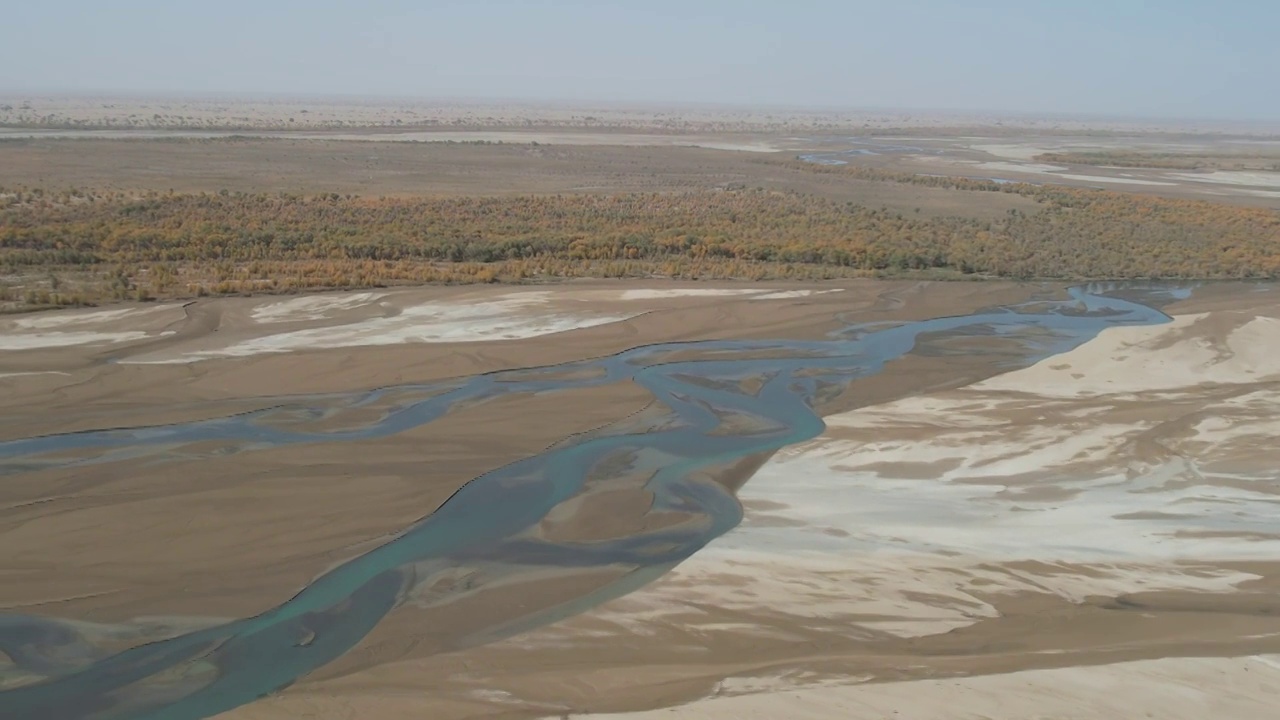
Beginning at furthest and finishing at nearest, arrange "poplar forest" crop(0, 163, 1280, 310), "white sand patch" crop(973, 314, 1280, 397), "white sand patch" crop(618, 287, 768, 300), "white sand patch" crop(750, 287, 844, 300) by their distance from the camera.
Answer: "poplar forest" crop(0, 163, 1280, 310), "white sand patch" crop(750, 287, 844, 300), "white sand patch" crop(618, 287, 768, 300), "white sand patch" crop(973, 314, 1280, 397)

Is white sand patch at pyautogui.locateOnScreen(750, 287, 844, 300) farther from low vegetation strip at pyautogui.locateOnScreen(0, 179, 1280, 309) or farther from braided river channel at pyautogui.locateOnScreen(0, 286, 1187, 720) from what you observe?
braided river channel at pyautogui.locateOnScreen(0, 286, 1187, 720)

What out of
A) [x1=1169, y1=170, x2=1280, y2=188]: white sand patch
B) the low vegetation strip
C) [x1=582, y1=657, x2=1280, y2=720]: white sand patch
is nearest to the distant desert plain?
[x1=582, y1=657, x2=1280, y2=720]: white sand patch

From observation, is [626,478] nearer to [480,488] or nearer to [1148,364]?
[480,488]

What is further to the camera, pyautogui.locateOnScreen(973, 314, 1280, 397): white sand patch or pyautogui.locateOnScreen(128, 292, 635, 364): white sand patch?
pyautogui.locateOnScreen(128, 292, 635, 364): white sand patch

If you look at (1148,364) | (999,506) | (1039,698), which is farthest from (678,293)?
(1039,698)

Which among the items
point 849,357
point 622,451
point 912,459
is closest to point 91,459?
point 622,451

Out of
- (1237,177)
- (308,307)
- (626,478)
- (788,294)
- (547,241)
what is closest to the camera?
(626,478)
